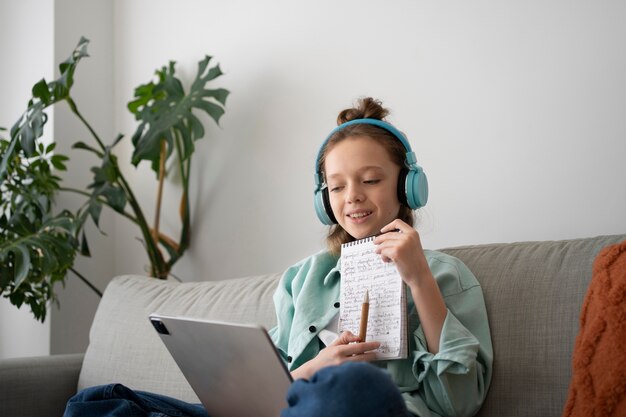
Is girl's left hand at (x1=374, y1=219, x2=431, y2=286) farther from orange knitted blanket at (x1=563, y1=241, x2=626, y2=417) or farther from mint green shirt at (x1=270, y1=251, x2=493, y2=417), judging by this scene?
orange knitted blanket at (x1=563, y1=241, x2=626, y2=417)

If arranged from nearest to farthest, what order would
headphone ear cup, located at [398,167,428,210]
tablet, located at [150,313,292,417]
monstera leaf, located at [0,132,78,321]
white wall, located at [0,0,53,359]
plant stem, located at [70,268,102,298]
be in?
tablet, located at [150,313,292,417] → headphone ear cup, located at [398,167,428,210] → monstera leaf, located at [0,132,78,321] → plant stem, located at [70,268,102,298] → white wall, located at [0,0,53,359]

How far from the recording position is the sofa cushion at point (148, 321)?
168cm

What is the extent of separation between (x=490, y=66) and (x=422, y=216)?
1.38 feet

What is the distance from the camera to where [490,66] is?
175 cm

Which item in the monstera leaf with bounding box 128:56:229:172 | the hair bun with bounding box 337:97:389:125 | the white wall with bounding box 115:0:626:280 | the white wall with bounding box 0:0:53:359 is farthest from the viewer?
the white wall with bounding box 0:0:53:359

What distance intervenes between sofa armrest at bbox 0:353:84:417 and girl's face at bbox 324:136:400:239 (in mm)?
891

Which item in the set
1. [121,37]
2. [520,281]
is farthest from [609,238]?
[121,37]

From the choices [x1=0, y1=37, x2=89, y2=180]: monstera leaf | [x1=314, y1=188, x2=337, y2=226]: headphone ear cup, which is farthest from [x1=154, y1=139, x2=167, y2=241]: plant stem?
[x1=314, y1=188, x2=337, y2=226]: headphone ear cup

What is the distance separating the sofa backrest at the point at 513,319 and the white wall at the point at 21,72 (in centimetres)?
90

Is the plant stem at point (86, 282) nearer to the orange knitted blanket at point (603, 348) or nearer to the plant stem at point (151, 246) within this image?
the plant stem at point (151, 246)

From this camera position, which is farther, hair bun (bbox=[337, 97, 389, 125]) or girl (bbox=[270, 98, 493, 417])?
hair bun (bbox=[337, 97, 389, 125])

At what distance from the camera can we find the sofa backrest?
1227mm

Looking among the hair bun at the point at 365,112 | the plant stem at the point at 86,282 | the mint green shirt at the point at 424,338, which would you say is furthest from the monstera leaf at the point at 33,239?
the hair bun at the point at 365,112

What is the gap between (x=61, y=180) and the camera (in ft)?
7.57
